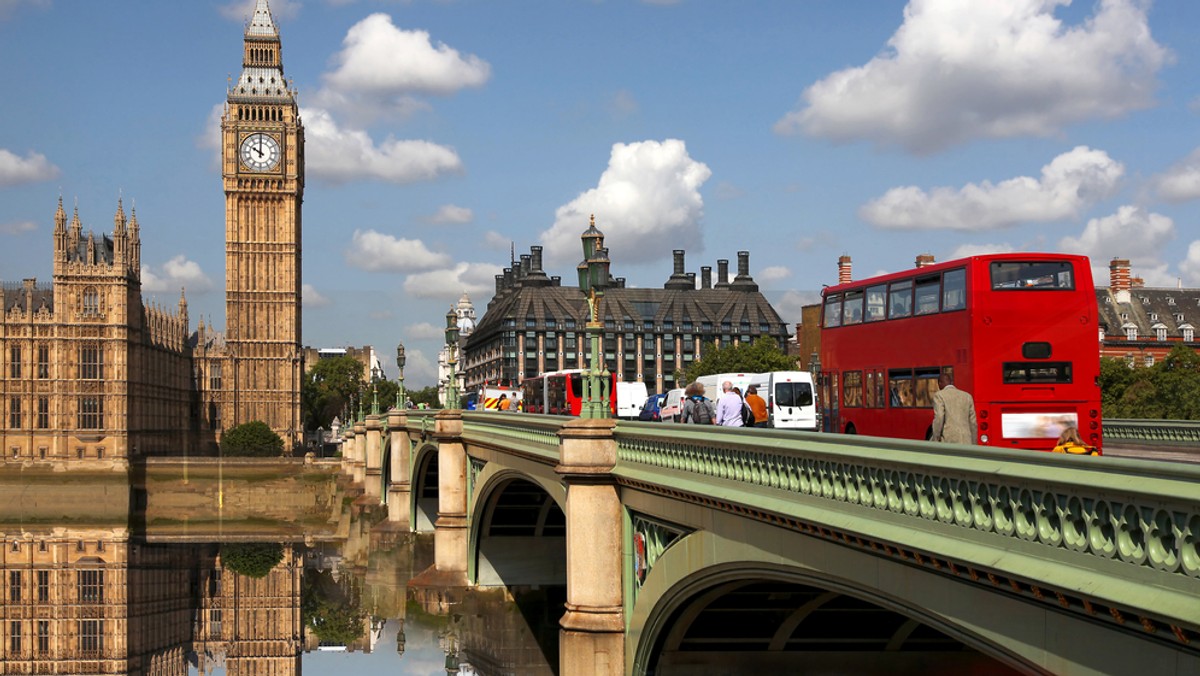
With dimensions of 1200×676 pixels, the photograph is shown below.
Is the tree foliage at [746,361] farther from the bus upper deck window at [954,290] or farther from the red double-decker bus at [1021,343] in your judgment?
the red double-decker bus at [1021,343]

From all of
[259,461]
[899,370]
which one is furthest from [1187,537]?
[259,461]

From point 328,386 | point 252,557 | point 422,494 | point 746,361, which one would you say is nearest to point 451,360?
point 422,494

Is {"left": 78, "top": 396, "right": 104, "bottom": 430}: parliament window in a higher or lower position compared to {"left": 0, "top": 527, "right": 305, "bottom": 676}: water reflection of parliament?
higher

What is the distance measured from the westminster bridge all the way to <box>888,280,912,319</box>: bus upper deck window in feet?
22.5

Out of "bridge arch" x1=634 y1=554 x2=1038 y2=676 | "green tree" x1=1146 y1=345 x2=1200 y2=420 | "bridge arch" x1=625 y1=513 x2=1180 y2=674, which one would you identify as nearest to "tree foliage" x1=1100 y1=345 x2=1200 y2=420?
"green tree" x1=1146 y1=345 x2=1200 y2=420

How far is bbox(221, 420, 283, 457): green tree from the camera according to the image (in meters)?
143

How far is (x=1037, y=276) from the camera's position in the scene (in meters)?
24.2

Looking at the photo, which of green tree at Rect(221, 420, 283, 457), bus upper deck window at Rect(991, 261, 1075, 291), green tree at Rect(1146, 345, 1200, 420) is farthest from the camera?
green tree at Rect(221, 420, 283, 457)

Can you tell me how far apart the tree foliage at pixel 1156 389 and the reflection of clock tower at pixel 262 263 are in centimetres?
9444

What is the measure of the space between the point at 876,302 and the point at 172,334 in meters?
129

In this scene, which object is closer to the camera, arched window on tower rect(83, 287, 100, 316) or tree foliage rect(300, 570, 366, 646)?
tree foliage rect(300, 570, 366, 646)

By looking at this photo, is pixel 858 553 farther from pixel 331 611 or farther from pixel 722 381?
pixel 331 611

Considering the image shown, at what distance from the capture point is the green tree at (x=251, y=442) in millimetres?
143250

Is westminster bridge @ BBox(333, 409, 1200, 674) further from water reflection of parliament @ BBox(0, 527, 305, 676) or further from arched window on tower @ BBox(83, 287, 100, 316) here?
arched window on tower @ BBox(83, 287, 100, 316)
